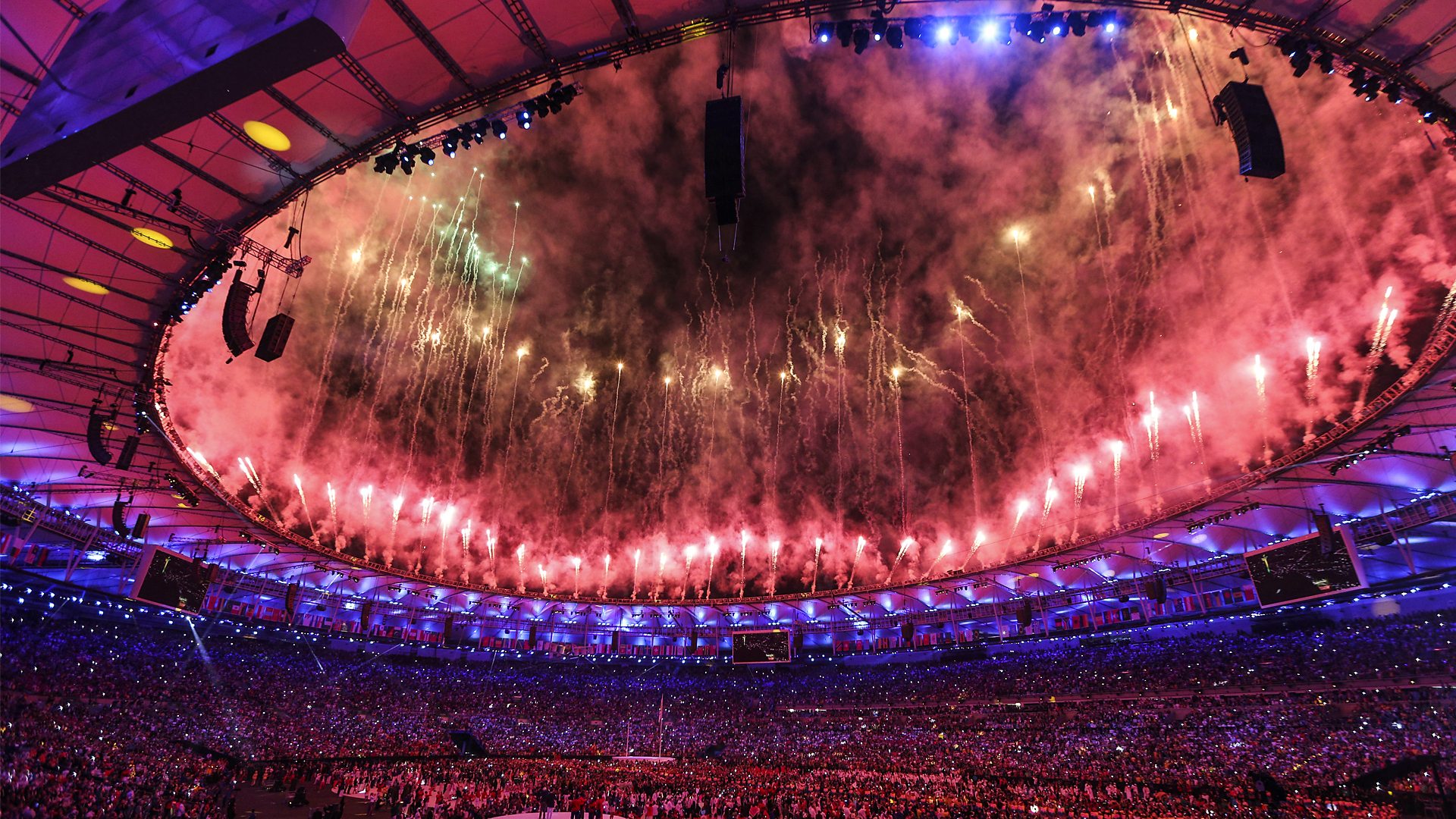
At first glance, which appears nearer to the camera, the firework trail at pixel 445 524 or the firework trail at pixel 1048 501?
the firework trail at pixel 1048 501

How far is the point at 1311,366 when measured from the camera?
78.6ft

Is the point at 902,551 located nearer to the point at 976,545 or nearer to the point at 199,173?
the point at 976,545

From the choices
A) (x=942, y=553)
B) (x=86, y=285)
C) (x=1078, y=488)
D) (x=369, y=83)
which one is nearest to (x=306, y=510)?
(x=86, y=285)

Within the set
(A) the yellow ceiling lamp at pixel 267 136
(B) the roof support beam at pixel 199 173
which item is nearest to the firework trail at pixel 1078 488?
(A) the yellow ceiling lamp at pixel 267 136

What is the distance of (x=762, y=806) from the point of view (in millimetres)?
26250

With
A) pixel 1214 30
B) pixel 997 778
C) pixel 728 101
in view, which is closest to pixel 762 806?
pixel 997 778

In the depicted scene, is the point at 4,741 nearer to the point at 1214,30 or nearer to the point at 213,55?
the point at 213,55

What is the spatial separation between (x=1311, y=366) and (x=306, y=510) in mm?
49455

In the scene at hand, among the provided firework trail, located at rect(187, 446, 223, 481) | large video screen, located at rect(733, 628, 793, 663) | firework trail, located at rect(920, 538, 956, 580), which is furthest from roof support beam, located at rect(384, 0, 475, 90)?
firework trail, located at rect(920, 538, 956, 580)

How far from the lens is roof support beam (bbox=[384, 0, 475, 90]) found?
11930 millimetres

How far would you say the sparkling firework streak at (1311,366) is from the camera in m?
23.7

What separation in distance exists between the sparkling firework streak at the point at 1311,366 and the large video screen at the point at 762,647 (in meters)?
29.6

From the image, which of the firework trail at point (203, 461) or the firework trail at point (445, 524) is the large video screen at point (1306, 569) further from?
the firework trail at point (445, 524)

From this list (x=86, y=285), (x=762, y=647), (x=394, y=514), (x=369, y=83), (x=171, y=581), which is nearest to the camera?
(x=369, y=83)
